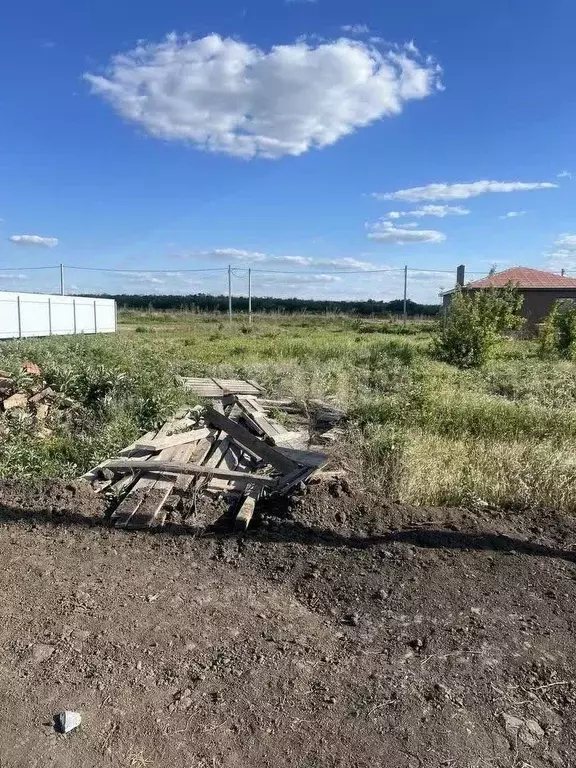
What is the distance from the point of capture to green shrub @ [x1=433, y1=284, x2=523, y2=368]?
15359 mm

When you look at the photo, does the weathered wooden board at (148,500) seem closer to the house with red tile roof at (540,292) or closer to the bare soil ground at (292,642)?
the bare soil ground at (292,642)

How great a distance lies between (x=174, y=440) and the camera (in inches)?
254

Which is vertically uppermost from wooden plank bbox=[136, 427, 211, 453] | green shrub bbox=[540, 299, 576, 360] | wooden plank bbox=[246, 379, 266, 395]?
green shrub bbox=[540, 299, 576, 360]

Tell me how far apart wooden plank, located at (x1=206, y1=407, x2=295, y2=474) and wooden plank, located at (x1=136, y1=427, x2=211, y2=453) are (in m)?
0.25

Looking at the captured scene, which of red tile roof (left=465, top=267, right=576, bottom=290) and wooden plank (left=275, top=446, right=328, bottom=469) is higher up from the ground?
red tile roof (left=465, top=267, right=576, bottom=290)

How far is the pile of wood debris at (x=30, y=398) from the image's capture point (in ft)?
23.1

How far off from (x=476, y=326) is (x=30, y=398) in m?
11.8

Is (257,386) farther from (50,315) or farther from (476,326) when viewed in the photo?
(50,315)

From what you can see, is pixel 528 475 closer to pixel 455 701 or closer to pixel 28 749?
pixel 455 701

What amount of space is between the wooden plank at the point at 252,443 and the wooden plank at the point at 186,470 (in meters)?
0.39

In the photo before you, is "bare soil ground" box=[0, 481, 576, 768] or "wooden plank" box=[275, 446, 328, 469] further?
"wooden plank" box=[275, 446, 328, 469]

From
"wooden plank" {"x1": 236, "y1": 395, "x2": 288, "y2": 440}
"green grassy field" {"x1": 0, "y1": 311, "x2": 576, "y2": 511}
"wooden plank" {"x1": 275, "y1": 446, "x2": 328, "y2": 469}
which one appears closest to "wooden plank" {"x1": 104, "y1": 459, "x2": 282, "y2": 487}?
"wooden plank" {"x1": 275, "y1": 446, "x2": 328, "y2": 469}

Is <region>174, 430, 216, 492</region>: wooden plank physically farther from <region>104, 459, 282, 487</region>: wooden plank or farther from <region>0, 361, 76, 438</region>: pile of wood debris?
<region>0, 361, 76, 438</region>: pile of wood debris

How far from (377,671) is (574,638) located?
121 centimetres
